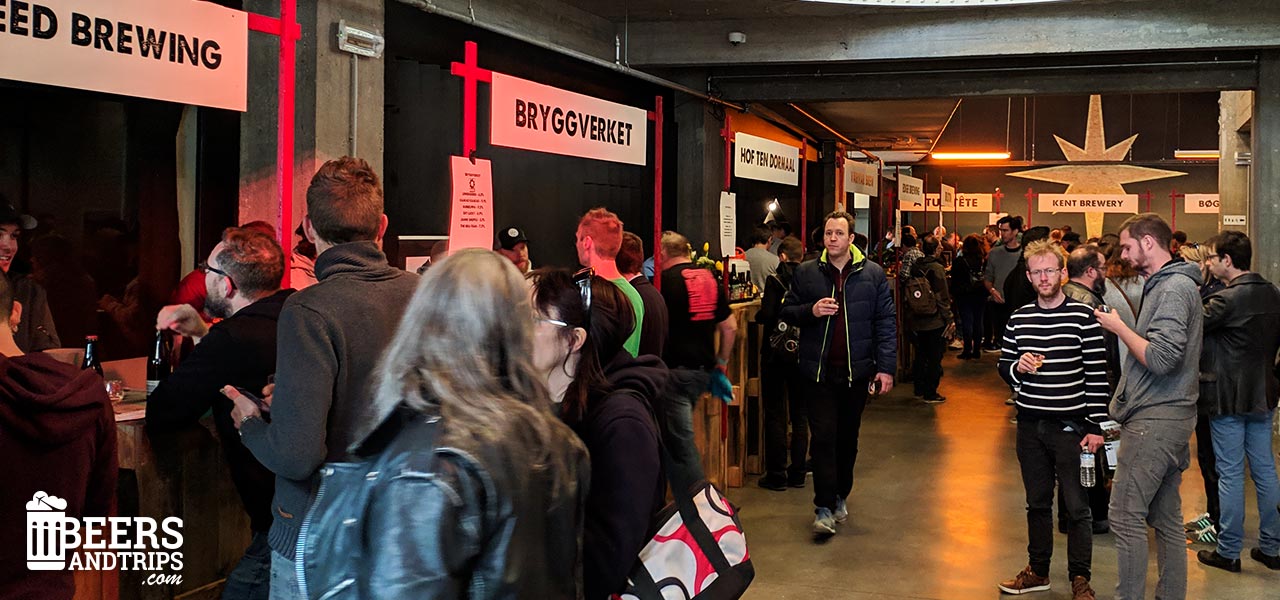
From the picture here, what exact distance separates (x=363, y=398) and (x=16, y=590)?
0.88m

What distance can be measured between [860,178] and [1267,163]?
3.36 m

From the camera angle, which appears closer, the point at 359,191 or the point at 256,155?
the point at 359,191

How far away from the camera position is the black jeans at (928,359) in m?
10.5

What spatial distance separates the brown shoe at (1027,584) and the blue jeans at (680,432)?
302 centimetres

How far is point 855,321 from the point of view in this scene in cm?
586

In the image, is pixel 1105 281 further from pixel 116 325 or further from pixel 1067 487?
pixel 116 325

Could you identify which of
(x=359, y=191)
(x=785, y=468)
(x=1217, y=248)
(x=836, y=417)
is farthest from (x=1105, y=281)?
(x=359, y=191)

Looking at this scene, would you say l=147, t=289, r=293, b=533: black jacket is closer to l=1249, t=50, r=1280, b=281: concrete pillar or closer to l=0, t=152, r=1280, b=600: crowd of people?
l=0, t=152, r=1280, b=600: crowd of people

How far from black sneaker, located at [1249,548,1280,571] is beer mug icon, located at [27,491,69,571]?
17.3 feet

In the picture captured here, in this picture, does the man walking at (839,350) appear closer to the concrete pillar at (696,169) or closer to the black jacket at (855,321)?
the black jacket at (855,321)

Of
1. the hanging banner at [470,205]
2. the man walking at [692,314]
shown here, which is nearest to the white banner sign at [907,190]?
the man walking at [692,314]

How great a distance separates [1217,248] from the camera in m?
5.38

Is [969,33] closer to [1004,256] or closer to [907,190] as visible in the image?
[1004,256]

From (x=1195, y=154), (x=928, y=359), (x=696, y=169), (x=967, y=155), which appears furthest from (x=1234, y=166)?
(x=1195, y=154)
